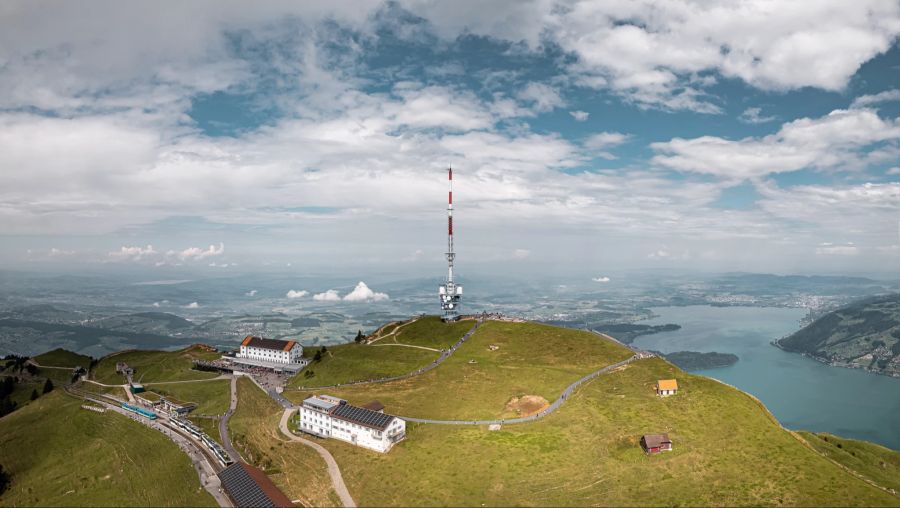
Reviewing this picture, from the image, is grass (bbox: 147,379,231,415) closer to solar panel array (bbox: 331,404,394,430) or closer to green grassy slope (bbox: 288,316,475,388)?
green grassy slope (bbox: 288,316,475,388)

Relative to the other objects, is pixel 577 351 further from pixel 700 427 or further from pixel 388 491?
pixel 388 491

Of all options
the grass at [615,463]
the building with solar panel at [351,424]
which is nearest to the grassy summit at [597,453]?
the grass at [615,463]

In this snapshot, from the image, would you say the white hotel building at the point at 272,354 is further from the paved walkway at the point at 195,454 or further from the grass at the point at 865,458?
the grass at the point at 865,458

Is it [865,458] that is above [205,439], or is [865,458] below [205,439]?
below

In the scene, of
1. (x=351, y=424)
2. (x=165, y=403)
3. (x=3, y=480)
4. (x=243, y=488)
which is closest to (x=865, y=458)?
(x=351, y=424)

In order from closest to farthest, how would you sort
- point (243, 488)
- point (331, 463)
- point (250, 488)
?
1. point (250, 488)
2. point (243, 488)
3. point (331, 463)

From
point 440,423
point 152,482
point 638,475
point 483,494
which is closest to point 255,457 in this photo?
point 152,482

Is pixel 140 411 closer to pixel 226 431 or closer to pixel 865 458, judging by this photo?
pixel 226 431
